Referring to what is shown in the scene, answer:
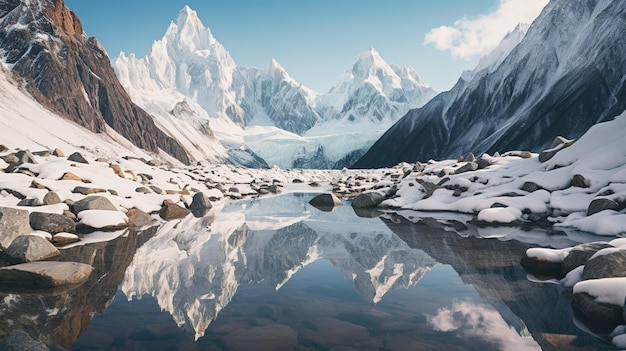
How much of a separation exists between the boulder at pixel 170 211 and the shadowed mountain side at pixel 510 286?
1151 centimetres

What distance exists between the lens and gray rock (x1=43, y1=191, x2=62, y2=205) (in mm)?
14898

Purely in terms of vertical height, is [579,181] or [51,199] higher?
[579,181]

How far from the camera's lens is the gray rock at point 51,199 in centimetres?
1490

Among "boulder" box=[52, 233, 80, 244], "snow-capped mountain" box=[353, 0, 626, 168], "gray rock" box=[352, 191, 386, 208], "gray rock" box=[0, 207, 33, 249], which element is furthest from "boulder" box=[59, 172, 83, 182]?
"snow-capped mountain" box=[353, 0, 626, 168]

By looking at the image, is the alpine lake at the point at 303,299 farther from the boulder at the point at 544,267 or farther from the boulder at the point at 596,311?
the boulder at the point at 544,267

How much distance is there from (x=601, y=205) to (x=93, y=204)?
1904 cm

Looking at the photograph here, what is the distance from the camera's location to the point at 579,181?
1717 centimetres

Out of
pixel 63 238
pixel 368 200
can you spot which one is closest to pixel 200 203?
pixel 368 200

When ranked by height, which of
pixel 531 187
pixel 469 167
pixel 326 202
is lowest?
pixel 326 202

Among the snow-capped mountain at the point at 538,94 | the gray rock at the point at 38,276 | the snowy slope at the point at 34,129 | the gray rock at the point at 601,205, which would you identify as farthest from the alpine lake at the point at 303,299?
the snow-capped mountain at the point at 538,94

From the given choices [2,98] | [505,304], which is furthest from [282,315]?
[2,98]

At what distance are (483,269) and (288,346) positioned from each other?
6015mm

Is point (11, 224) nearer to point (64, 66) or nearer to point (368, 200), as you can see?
point (368, 200)

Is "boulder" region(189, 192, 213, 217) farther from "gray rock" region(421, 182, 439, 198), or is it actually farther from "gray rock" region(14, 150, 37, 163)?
"gray rock" region(421, 182, 439, 198)
